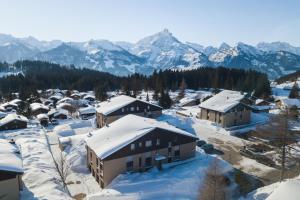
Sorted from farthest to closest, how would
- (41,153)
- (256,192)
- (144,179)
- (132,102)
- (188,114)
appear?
(188,114)
(132,102)
(41,153)
(144,179)
(256,192)

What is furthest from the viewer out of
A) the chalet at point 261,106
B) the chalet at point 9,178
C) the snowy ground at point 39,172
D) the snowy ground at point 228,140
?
→ the chalet at point 261,106

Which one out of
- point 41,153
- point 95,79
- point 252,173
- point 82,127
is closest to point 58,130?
point 82,127

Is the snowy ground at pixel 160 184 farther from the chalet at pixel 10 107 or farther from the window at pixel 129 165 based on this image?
the chalet at pixel 10 107

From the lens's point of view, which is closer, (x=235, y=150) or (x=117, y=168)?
(x=117, y=168)

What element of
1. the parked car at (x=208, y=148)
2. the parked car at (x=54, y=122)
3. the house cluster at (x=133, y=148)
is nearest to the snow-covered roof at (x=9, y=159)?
the house cluster at (x=133, y=148)

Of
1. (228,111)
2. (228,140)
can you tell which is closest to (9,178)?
(228,140)

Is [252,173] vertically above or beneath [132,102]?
beneath

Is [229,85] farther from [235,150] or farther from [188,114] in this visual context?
[235,150]
